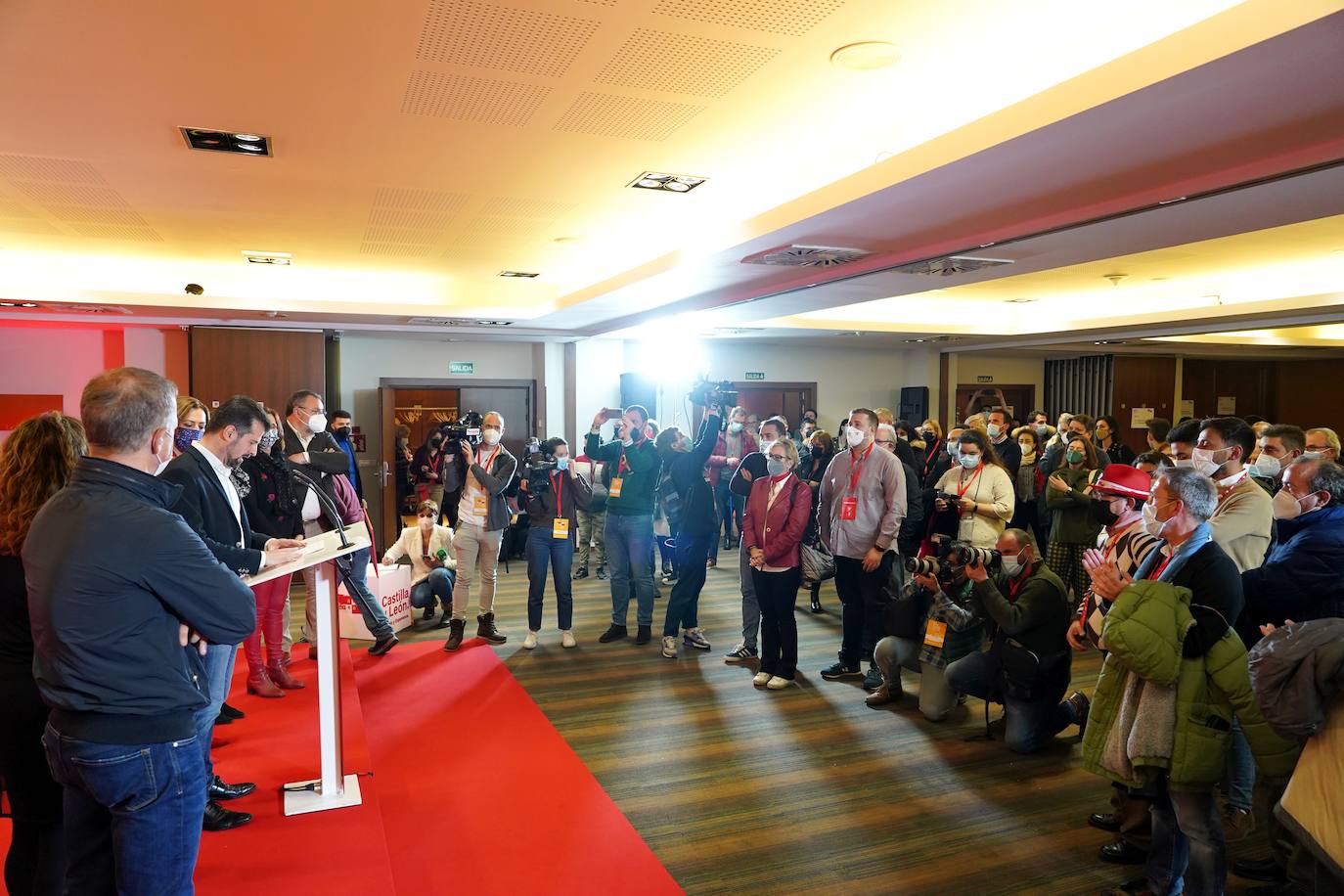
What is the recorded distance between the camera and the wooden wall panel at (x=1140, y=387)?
469 inches

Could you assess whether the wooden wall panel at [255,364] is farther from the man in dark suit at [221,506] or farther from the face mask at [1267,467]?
the face mask at [1267,467]

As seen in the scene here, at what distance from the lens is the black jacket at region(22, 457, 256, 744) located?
1610mm

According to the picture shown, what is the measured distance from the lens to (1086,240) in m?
4.07

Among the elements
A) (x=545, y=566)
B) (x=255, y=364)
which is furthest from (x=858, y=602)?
(x=255, y=364)

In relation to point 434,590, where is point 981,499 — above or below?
above

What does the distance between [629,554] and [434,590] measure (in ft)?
5.25

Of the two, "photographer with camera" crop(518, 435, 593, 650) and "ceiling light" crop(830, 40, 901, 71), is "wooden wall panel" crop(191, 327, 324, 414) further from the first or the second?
"ceiling light" crop(830, 40, 901, 71)

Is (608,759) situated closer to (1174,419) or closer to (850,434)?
(850,434)

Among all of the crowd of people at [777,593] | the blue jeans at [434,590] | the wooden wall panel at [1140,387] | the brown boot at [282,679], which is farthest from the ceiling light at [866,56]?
the wooden wall panel at [1140,387]

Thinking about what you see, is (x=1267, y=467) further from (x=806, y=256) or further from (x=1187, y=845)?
(x=806, y=256)

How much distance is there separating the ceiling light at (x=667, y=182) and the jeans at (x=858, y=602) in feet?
7.78

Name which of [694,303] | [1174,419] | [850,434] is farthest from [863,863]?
[1174,419]

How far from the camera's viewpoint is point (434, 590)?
6070 millimetres

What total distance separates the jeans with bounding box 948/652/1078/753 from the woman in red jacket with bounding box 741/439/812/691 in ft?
3.32
